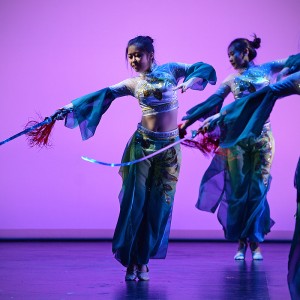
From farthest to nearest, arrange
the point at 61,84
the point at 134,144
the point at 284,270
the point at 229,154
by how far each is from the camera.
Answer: the point at 61,84 → the point at 229,154 → the point at 284,270 → the point at 134,144

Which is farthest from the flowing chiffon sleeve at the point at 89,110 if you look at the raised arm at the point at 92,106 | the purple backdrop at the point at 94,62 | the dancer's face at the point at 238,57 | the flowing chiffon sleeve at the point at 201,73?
the purple backdrop at the point at 94,62

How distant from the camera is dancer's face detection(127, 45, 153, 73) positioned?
15.0ft

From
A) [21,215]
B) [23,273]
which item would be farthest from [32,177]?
[23,273]

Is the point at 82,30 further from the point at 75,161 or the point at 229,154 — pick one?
the point at 229,154

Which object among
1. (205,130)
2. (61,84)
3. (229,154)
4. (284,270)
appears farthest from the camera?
(61,84)

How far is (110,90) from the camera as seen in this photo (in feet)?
15.6

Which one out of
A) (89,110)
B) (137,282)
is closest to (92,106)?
(89,110)

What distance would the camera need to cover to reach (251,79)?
18.5ft

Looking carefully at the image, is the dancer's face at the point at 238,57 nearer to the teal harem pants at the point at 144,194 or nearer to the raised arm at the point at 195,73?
the raised arm at the point at 195,73

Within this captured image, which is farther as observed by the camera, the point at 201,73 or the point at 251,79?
the point at 251,79

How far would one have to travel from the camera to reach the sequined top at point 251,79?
561 centimetres

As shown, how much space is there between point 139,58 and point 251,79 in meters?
1.27

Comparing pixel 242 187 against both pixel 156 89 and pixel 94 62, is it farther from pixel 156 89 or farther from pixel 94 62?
pixel 94 62

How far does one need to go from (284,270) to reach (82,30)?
9.49ft
